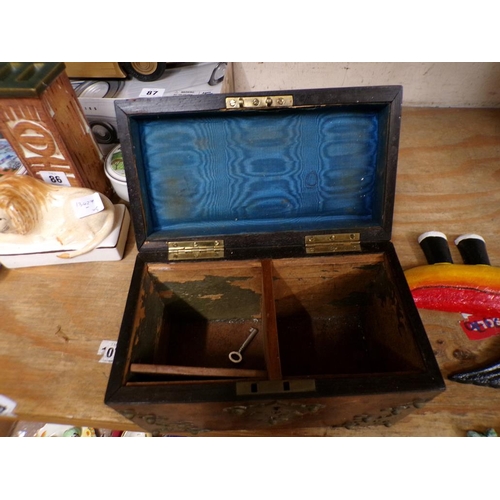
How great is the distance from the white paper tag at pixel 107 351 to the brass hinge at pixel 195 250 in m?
0.30

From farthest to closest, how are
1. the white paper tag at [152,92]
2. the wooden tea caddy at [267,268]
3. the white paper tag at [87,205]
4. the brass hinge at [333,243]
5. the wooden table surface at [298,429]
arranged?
the white paper tag at [152,92]
the white paper tag at [87,205]
the brass hinge at [333,243]
the wooden table surface at [298,429]
the wooden tea caddy at [267,268]

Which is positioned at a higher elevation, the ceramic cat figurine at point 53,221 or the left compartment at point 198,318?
the ceramic cat figurine at point 53,221

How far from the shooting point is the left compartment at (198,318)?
91cm

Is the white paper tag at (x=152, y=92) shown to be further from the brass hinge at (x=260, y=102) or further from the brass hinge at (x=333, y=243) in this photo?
the brass hinge at (x=333, y=243)

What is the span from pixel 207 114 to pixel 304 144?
26 centimetres

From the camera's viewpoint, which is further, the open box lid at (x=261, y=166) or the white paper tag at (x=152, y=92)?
the white paper tag at (x=152, y=92)

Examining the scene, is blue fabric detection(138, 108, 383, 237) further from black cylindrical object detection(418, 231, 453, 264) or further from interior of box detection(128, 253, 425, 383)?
black cylindrical object detection(418, 231, 453, 264)

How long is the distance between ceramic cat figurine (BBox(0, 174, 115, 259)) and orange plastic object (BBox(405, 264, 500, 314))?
0.97 meters

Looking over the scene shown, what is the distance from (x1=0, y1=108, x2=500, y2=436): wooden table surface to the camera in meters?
0.87

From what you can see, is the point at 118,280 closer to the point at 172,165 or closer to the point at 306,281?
the point at 172,165

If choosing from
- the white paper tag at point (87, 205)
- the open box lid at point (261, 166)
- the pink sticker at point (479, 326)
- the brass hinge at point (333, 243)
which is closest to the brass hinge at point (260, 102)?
the open box lid at point (261, 166)

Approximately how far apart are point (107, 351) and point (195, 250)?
372 mm

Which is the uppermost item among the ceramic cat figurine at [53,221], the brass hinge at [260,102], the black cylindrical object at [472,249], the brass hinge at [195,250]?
the brass hinge at [260,102]

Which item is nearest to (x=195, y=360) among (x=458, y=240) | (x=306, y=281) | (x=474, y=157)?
(x=306, y=281)
